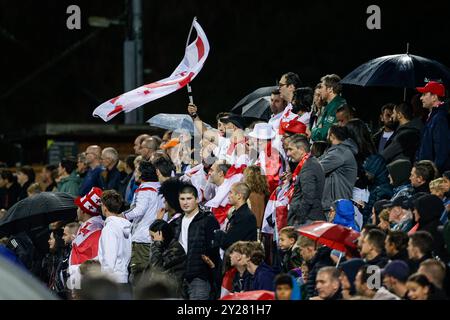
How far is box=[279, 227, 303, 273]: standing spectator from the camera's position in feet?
34.8

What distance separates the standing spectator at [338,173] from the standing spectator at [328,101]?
99 cm

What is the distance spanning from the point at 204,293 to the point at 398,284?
2923mm

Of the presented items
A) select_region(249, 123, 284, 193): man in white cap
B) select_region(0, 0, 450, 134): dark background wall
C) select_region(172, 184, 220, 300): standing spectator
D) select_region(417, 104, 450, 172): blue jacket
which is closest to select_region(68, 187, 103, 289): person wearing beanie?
select_region(172, 184, 220, 300): standing spectator

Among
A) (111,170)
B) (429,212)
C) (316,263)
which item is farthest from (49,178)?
(429,212)

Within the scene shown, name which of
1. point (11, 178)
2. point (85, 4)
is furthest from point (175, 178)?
point (85, 4)

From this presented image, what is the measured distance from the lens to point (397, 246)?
903 centimetres

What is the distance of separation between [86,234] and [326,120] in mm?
2921

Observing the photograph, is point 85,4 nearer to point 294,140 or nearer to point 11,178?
point 11,178

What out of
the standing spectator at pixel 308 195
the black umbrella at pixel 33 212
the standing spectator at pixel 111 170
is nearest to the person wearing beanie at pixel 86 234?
the black umbrella at pixel 33 212

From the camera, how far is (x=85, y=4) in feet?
81.9

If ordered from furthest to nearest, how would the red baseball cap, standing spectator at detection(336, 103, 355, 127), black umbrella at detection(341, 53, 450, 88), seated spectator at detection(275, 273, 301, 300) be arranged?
black umbrella at detection(341, 53, 450, 88), standing spectator at detection(336, 103, 355, 127), the red baseball cap, seated spectator at detection(275, 273, 301, 300)

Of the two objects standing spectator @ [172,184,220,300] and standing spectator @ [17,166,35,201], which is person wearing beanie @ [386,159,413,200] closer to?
standing spectator @ [172,184,220,300]

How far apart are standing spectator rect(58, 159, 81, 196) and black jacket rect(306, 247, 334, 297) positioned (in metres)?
6.41

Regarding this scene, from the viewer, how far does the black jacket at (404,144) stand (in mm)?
12422
